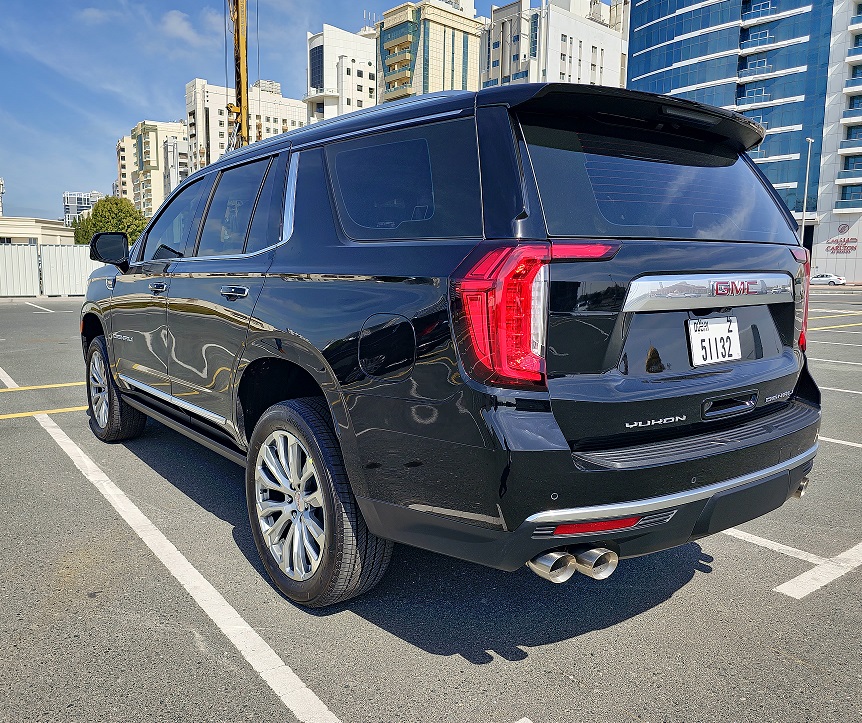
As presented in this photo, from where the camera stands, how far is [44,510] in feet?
13.1

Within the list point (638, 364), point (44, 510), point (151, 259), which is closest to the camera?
point (638, 364)

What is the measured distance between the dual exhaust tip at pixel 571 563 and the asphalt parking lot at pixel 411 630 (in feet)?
1.41

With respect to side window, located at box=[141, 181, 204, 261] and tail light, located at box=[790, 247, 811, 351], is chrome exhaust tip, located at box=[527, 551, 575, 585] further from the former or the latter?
side window, located at box=[141, 181, 204, 261]

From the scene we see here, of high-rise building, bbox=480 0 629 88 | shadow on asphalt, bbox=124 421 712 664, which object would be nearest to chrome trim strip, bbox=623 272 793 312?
shadow on asphalt, bbox=124 421 712 664

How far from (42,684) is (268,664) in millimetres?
725

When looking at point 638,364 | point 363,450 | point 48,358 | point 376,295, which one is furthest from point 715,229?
point 48,358

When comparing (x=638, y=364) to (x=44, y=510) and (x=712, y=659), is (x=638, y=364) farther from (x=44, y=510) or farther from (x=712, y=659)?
(x=44, y=510)

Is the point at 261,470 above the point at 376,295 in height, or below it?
below

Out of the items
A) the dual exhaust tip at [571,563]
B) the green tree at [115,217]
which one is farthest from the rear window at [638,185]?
the green tree at [115,217]

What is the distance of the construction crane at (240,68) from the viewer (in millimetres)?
28766

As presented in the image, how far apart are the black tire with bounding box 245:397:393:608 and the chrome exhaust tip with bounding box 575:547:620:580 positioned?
0.79 m

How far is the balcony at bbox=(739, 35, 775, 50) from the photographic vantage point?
64.0 metres

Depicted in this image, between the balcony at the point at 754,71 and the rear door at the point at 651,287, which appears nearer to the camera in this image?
the rear door at the point at 651,287

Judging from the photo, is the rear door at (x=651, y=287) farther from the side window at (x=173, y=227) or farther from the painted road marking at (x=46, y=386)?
the painted road marking at (x=46, y=386)
